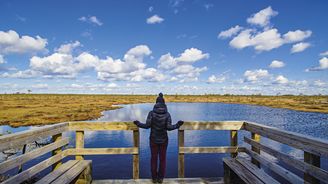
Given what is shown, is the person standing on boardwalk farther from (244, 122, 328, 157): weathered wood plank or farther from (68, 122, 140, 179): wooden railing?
(244, 122, 328, 157): weathered wood plank

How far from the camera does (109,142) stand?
1962 cm

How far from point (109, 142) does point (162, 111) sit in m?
14.9

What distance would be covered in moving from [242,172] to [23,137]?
161 inches

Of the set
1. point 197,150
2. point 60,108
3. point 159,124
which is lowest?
point 60,108

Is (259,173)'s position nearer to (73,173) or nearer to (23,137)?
(73,173)

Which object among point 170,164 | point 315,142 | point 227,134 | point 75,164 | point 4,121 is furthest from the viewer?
point 4,121

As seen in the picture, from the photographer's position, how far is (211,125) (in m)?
6.35

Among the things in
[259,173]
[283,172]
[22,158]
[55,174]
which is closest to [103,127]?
[55,174]

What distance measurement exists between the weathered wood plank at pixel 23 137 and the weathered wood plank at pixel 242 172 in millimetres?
3916

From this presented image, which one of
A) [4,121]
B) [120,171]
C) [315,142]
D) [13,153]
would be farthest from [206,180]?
[4,121]

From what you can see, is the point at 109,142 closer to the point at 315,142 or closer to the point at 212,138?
the point at 212,138

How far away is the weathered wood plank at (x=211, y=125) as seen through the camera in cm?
622

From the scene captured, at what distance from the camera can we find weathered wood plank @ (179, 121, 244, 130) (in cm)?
622

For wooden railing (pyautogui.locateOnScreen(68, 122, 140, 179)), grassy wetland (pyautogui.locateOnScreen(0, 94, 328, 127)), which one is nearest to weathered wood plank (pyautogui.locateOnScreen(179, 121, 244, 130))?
wooden railing (pyautogui.locateOnScreen(68, 122, 140, 179))
